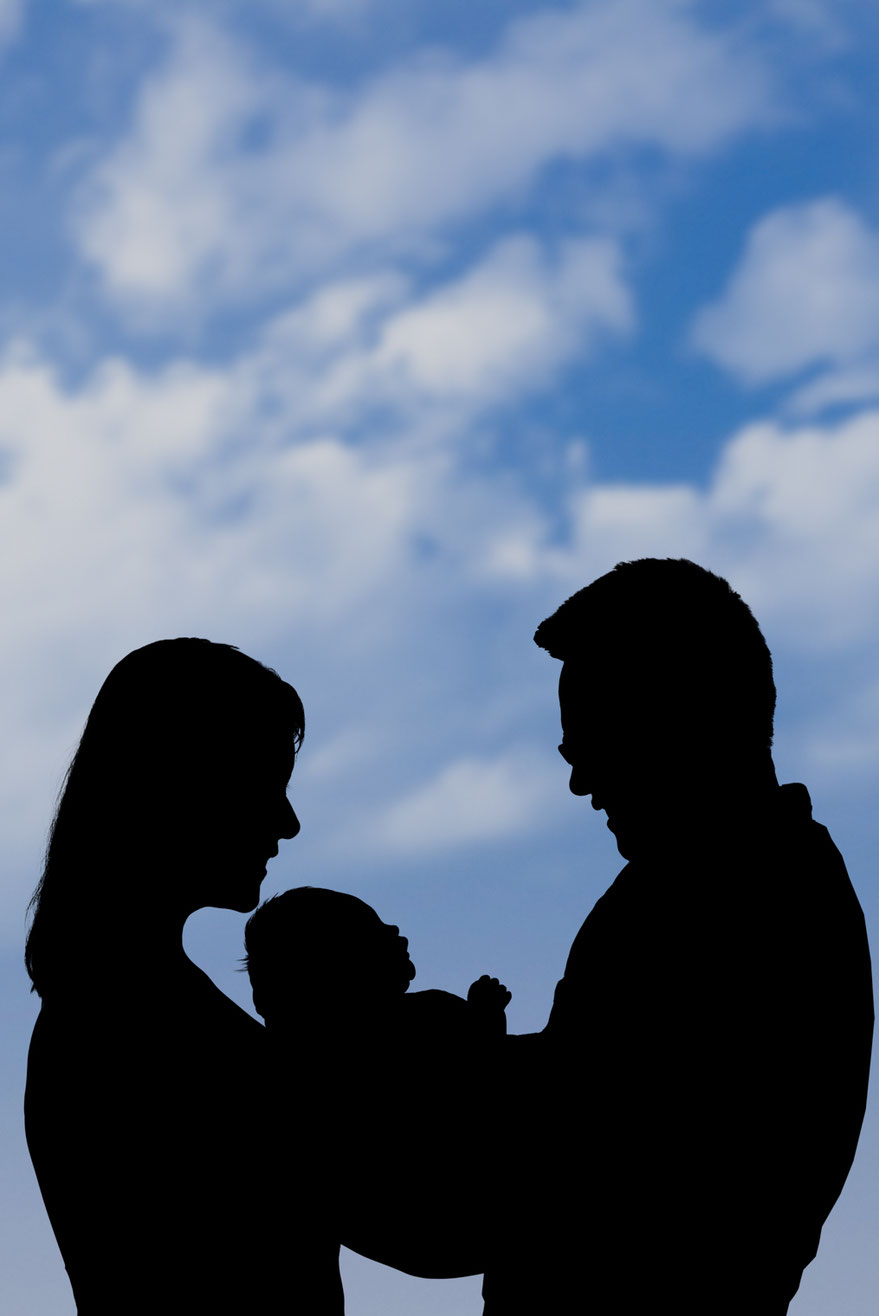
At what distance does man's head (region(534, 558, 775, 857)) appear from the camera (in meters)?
3.60

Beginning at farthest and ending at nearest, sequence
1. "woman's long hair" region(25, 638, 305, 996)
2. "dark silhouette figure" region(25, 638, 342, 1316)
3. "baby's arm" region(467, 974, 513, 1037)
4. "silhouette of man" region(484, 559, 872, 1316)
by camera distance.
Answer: "baby's arm" region(467, 974, 513, 1037)
"woman's long hair" region(25, 638, 305, 996)
"silhouette of man" region(484, 559, 872, 1316)
"dark silhouette figure" region(25, 638, 342, 1316)

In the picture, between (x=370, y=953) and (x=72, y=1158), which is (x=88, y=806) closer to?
(x=72, y=1158)

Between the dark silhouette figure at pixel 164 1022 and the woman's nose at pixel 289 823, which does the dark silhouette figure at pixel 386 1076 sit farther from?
the woman's nose at pixel 289 823

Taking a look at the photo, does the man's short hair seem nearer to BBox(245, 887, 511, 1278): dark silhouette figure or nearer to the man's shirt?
the man's shirt

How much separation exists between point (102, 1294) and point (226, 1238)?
11.9 inches

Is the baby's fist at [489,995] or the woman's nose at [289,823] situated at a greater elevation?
the woman's nose at [289,823]

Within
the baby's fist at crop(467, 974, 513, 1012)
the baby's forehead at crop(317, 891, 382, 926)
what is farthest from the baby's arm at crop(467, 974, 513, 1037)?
the baby's forehead at crop(317, 891, 382, 926)

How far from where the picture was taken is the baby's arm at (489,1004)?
12.3 ft

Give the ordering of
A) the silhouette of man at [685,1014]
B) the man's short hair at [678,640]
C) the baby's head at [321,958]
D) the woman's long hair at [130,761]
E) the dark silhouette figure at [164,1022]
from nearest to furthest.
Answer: the dark silhouette figure at [164,1022] → the silhouette of man at [685,1014] → the woman's long hair at [130,761] → the man's short hair at [678,640] → the baby's head at [321,958]

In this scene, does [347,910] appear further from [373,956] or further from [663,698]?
[663,698]

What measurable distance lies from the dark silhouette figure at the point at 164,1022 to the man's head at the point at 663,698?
84 cm

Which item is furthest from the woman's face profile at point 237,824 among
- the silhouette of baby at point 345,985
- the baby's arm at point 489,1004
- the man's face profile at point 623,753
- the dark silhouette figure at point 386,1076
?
the man's face profile at point 623,753

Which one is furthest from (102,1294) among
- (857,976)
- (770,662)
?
(770,662)

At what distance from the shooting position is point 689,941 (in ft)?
11.3
